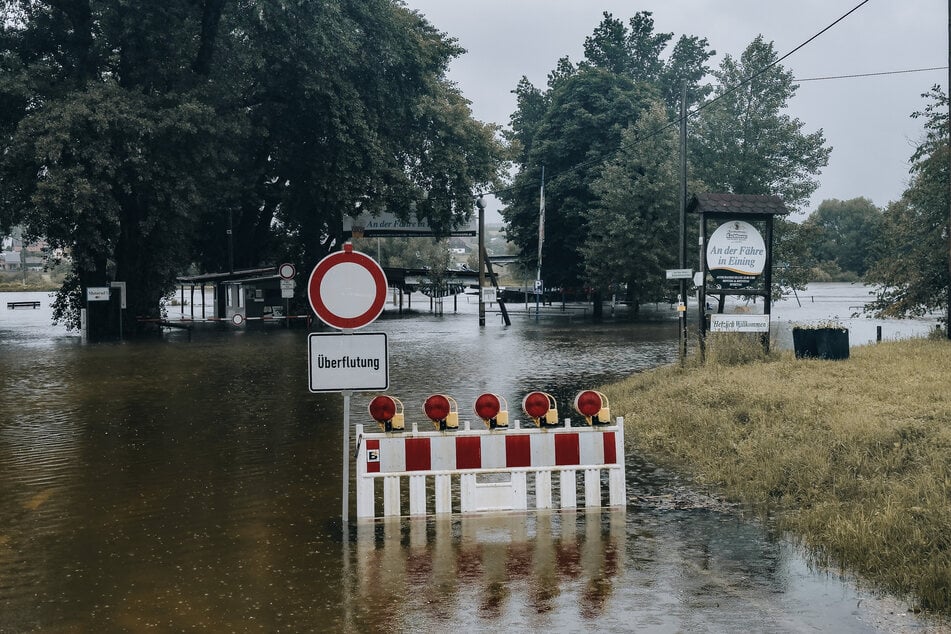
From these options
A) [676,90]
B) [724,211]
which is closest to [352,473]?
[724,211]

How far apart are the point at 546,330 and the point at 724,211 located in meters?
19.6

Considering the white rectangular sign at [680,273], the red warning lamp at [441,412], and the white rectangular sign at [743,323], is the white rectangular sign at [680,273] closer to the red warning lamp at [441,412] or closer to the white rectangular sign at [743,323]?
the white rectangular sign at [743,323]

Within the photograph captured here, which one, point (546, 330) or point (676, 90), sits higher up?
point (676, 90)

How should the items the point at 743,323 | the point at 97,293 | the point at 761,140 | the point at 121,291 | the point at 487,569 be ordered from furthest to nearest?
1. the point at 761,140
2. the point at 121,291
3. the point at 97,293
4. the point at 743,323
5. the point at 487,569

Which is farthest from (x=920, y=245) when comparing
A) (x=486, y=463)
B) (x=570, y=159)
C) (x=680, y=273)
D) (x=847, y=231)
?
(x=847, y=231)

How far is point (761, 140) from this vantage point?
144 ft

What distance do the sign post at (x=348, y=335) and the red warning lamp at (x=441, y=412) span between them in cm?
40

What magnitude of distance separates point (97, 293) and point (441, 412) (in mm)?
28497

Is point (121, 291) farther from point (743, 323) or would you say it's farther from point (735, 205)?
point (743, 323)

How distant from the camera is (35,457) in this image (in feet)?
35.1

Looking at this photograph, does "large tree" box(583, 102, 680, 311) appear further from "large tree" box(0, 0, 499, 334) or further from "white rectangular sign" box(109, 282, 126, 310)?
"white rectangular sign" box(109, 282, 126, 310)

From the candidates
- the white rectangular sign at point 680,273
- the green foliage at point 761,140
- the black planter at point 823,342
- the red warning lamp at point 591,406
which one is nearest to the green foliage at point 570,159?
the green foliage at point 761,140

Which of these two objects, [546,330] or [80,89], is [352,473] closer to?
[80,89]

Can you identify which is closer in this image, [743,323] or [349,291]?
[349,291]
